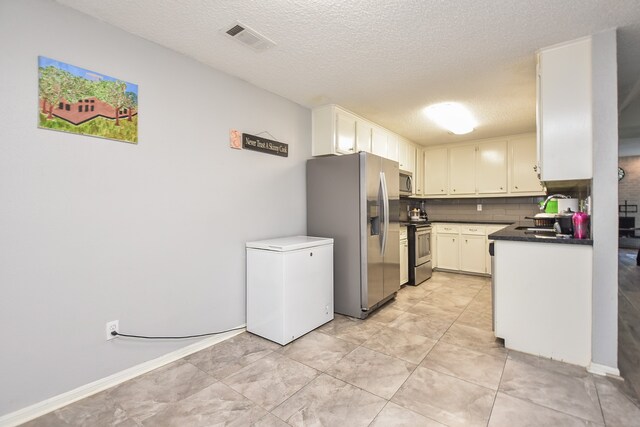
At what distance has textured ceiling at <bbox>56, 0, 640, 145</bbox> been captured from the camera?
179 cm

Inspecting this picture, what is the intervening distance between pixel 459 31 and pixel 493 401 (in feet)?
7.79

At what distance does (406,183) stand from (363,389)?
12.1ft

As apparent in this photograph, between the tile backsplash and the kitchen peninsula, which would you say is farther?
the tile backsplash

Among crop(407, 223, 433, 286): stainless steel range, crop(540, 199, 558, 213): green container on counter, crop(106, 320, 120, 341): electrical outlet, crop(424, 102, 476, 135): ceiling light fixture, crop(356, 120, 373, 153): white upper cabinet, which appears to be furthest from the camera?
crop(407, 223, 433, 286): stainless steel range

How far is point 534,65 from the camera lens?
248 centimetres

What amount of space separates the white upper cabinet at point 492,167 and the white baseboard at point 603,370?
3.41 m

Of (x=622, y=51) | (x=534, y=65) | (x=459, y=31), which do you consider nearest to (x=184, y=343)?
(x=459, y=31)

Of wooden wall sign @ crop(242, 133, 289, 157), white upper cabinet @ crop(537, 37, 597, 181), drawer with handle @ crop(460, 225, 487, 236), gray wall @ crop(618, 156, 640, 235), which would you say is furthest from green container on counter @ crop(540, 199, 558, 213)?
gray wall @ crop(618, 156, 640, 235)

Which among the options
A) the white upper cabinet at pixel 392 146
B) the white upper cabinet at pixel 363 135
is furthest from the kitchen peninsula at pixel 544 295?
the white upper cabinet at pixel 392 146

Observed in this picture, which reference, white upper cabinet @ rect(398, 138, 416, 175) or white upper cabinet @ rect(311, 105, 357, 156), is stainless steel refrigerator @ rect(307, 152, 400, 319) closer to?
white upper cabinet @ rect(311, 105, 357, 156)

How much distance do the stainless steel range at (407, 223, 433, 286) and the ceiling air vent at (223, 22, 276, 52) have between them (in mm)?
3117

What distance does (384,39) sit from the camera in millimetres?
2121

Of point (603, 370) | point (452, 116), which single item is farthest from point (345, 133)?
point (603, 370)

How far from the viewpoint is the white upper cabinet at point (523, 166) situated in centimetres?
463
